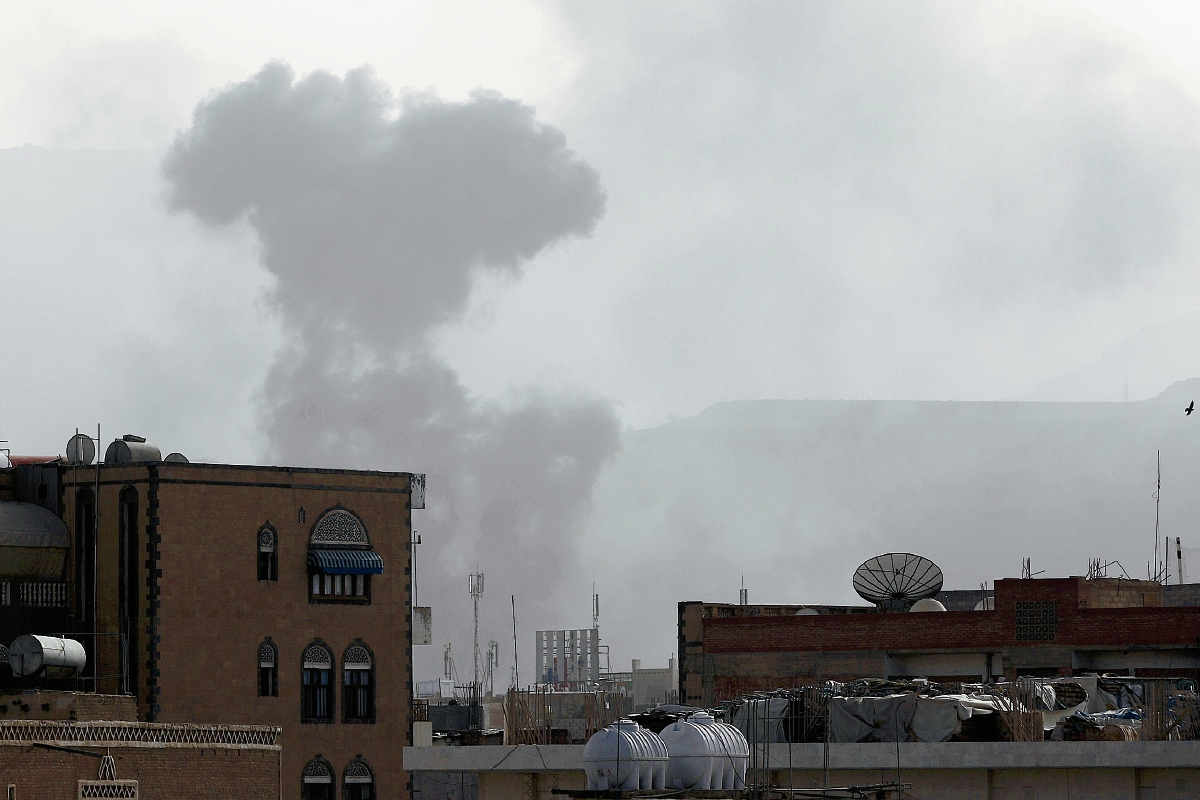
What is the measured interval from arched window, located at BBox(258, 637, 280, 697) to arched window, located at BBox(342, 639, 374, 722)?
266 cm

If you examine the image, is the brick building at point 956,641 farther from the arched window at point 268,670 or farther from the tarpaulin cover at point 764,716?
the tarpaulin cover at point 764,716

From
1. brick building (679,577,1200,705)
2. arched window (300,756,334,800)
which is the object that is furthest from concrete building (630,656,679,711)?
arched window (300,756,334,800)

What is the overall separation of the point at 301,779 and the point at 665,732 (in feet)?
121

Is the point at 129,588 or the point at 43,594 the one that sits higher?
the point at 129,588

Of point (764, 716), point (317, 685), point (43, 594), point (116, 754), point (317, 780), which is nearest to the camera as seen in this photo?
point (764, 716)

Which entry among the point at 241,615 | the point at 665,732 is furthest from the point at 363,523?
the point at 665,732

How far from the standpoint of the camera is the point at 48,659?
63.4m

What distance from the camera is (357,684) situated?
7238cm

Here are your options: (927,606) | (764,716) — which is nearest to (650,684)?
(927,606)

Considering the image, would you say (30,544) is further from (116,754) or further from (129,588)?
(116,754)

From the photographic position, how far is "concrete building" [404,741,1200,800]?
42.7m

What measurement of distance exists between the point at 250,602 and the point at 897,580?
79.7 feet

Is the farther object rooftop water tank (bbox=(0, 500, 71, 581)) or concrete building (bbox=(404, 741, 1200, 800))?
rooftop water tank (bbox=(0, 500, 71, 581))

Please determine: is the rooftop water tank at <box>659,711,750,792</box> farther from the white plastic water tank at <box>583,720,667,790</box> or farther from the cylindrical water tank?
the cylindrical water tank
